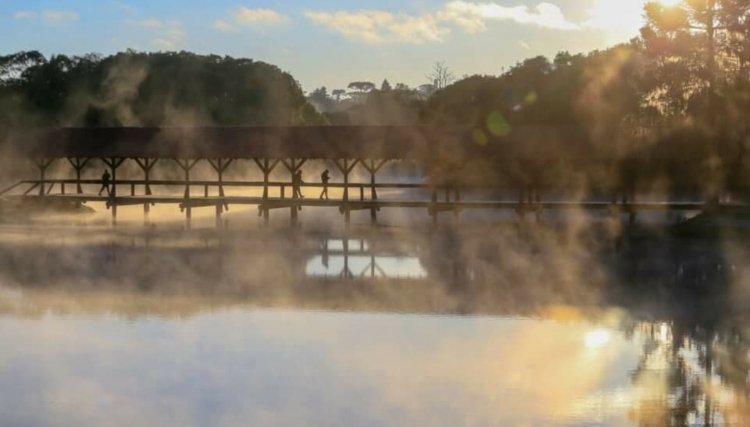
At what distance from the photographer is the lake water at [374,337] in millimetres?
9711

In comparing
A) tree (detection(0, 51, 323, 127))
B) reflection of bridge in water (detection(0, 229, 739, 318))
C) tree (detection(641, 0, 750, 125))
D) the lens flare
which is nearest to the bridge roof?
tree (detection(641, 0, 750, 125))

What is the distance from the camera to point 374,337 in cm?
1324

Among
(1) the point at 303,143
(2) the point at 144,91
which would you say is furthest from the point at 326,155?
(2) the point at 144,91

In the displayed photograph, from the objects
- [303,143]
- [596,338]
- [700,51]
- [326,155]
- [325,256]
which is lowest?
[596,338]

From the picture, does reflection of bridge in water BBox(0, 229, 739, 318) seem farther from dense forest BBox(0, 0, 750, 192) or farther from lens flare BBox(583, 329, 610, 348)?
dense forest BBox(0, 0, 750, 192)

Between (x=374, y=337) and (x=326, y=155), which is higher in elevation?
(x=326, y=155)

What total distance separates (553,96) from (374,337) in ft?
143

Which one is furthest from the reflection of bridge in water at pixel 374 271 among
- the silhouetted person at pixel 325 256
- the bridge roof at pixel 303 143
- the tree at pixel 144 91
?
the tree at pixel 144 91

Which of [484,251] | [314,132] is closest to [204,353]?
[484,251]

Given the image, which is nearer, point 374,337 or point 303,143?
point 374,337

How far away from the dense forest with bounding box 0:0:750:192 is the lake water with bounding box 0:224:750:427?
7.02m

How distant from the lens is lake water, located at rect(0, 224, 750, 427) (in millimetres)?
9711

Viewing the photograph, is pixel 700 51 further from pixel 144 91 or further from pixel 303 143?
pixel 144 91

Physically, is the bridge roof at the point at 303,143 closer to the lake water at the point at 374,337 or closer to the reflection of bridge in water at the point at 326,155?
the reflection of bridge in water at the point at 326,155
